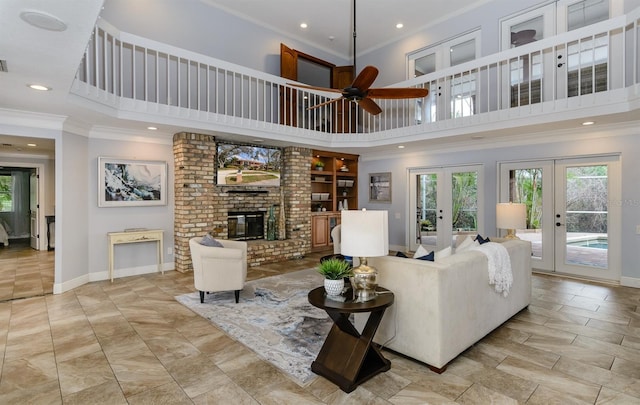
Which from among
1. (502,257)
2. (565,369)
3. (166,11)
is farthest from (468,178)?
(166,11)

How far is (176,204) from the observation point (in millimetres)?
6051

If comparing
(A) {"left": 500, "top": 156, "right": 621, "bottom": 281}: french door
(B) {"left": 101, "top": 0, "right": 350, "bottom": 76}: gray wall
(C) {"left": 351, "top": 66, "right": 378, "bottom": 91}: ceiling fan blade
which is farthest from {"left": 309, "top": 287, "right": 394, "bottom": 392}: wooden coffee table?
(B) {"left": 101, "top": 0, "right": 350, "bottom": 76}: gray wall

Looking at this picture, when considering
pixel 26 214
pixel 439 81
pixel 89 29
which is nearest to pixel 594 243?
pixel 439 81

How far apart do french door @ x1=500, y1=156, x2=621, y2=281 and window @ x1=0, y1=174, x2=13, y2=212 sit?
13329 mm

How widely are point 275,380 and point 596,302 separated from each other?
4.26 m

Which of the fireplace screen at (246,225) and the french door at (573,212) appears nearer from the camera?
the french door at (573,212)

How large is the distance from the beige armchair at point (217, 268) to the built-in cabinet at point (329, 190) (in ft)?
13.1

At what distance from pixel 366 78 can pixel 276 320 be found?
2.87m

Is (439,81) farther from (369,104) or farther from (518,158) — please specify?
(369,104)

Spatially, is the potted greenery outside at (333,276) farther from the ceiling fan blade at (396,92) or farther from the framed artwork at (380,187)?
the framed artwork at (380,187)

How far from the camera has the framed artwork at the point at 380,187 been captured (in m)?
8.39

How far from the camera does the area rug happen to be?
287 centimetres

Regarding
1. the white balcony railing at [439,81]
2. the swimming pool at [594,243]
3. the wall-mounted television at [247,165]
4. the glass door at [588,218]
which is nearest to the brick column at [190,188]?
the wall-mounted television at [247,165]

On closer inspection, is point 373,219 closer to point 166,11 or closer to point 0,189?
point 166,11
